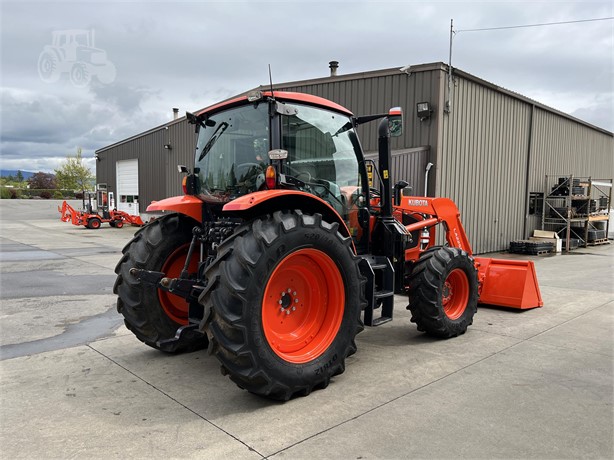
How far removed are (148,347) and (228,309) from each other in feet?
7.07

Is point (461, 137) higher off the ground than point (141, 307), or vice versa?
point (461, 137)

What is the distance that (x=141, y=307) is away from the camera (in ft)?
14.1

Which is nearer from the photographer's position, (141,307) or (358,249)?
(141,307)

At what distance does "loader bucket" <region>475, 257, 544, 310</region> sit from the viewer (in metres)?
6.62

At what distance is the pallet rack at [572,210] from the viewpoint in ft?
54.2

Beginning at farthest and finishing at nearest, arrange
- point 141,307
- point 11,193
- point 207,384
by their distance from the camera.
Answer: point 11,193 → point 141,307 → point 207,384

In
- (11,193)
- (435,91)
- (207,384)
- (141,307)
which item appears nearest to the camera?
(207,384)

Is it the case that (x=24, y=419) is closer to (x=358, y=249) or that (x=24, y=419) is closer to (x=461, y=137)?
(x=358, y=249)

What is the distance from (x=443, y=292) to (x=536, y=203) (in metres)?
13.7

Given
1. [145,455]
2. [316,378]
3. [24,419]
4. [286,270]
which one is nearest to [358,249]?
[286,270]

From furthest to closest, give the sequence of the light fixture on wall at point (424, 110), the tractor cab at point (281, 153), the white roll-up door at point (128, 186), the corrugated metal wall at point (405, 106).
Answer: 1. the white roll-up door at point (128, 186)
2. the corrugated metal wall at point (405, 106)
3. the light fixture on wall at point (424, 110)
4. the tractor cab at point (281, 153)

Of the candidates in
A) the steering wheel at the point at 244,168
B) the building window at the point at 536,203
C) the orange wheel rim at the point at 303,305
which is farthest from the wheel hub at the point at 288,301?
the building window at the point at 536,203

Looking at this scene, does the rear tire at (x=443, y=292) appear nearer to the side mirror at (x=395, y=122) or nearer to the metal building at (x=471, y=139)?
the side mirror at (x=395, y=122)

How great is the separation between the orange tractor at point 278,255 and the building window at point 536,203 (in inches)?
516
